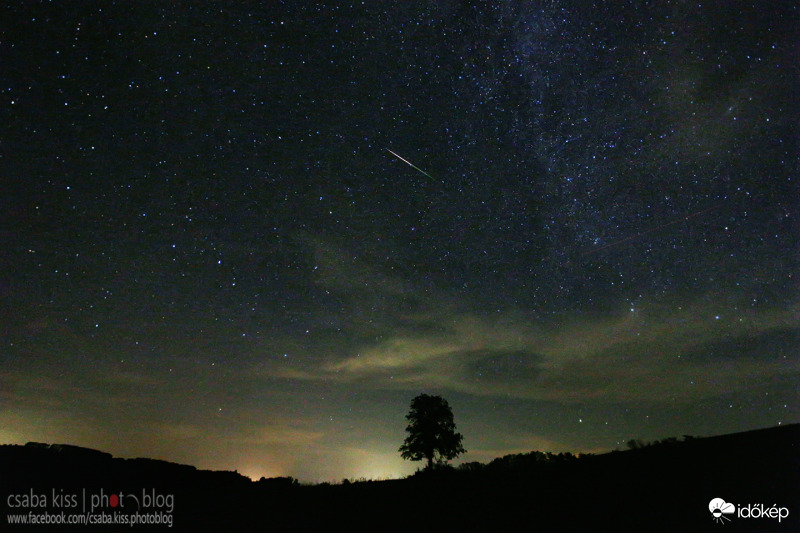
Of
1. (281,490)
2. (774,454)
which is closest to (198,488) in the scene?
(281,490)

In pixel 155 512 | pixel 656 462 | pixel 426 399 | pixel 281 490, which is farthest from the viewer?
pixel 426 399

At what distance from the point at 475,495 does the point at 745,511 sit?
18.3ft

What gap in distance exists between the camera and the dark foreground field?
7.86 meters

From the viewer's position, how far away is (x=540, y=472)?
489 inches

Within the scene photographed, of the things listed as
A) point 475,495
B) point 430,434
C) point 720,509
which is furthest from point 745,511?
point 430,434

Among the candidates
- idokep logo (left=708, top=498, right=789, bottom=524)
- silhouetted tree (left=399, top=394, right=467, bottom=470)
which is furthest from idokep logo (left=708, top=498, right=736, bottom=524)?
silhouetted tree (left=399, top=394, right=467, bottom=470)

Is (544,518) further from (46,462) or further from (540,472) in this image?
(46,462)

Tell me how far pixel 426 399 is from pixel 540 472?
71.9ft

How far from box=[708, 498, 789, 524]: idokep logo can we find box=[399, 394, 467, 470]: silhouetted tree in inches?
1039

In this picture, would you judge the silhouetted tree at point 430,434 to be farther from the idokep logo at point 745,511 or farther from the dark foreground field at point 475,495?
the idokep logo at point 745,511

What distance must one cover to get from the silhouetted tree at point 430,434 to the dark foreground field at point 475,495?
55.7 ft

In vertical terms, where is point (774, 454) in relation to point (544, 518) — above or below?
above

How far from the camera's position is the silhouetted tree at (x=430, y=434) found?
3225 cm

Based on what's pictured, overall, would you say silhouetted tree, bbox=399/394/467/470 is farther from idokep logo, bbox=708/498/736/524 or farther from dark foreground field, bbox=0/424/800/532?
idokep logo, bbox=708/498/736/524
